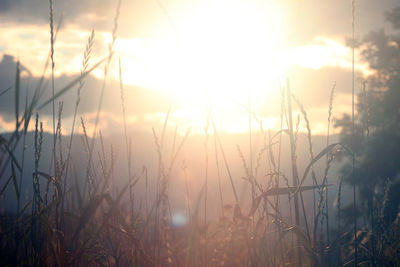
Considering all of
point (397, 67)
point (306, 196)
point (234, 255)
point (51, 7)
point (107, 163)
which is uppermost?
point (397, 67)

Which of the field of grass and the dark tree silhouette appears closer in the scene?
the field of grass

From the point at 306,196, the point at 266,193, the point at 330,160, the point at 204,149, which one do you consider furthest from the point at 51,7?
the point at 306,196

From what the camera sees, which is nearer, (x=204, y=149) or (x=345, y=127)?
(x=204, y=149)

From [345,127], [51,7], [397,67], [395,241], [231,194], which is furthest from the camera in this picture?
[345,127]

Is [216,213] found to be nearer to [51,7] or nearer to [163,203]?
[163,203]

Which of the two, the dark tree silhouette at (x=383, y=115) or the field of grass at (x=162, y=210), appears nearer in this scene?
the field of grass at (x=162, y=210)

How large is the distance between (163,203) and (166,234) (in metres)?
0.12

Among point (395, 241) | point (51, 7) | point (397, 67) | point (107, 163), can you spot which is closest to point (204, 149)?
point (107, 163)

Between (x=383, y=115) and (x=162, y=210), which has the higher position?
(x=383, y=115)

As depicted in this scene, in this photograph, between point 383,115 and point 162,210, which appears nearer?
point 162,210

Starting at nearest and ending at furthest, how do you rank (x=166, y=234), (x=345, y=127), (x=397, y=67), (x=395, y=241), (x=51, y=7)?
(x=166, y=234) → (x=51, y=7) → (x=395, y=241) → (x=397, y=67) → (x=345, y=127)

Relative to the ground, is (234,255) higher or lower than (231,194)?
lower

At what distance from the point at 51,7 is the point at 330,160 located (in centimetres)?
109

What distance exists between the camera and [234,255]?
1.16 meters
